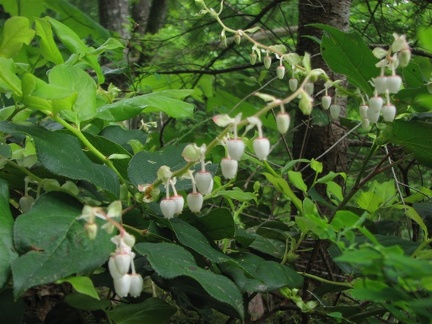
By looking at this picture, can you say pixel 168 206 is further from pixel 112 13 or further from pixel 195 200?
pixel 112 13

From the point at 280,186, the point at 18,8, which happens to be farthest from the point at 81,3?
the point at 280,186

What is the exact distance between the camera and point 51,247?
714 mm

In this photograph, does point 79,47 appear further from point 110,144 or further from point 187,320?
point 187,320

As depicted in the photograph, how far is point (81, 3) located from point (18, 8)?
181 cm

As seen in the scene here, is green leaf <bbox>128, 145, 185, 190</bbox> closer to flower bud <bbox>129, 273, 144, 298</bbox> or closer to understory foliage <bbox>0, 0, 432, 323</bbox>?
understory foliage <bbox>0, 0, 432, 323</bbox>

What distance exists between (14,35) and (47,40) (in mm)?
65

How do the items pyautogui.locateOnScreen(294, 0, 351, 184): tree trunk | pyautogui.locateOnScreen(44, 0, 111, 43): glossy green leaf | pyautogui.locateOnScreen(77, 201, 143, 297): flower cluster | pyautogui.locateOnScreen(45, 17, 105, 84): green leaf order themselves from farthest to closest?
pyautogui.locateOnScreen(44, 0, 111, 43): glossy green leaf
pyautogui.locateOnScreen(294, 0, 351, 184): tree trunk
pyautogui.locateOnScreen(45, 17, 105, 84): green leaf
pyautogui.locateOnScreen(77, 201, 143, 297): flower cluster

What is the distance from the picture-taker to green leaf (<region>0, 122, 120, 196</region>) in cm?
83

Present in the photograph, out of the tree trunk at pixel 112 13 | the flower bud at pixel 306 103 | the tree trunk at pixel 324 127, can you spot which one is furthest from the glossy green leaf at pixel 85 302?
the tree trunk at pixel 112 13

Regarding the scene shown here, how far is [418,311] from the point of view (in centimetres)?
60

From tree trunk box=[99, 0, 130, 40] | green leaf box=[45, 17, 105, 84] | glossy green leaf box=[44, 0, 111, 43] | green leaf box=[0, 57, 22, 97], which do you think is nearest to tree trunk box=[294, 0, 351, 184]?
green leaf box=[45, 17, 105, 84]

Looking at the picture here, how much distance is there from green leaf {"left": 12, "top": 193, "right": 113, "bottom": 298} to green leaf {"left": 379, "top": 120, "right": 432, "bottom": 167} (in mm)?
499

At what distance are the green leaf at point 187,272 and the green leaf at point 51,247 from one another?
0.23 ft

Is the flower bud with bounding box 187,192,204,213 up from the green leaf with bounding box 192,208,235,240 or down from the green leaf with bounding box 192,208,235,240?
up
